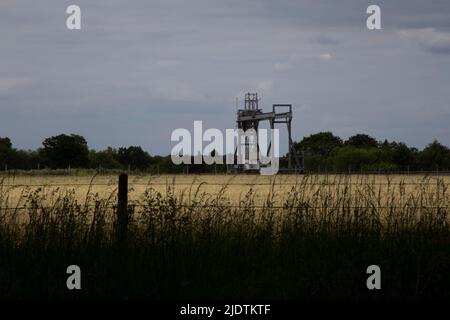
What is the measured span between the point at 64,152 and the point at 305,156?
2996 cm

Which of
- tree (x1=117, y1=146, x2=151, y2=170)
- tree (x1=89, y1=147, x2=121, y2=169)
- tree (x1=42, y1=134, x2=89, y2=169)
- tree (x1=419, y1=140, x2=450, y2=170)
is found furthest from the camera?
tree (x1=117, y1=146, x2=151, y2=170)

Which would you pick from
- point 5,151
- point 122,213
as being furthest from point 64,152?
point 122,213

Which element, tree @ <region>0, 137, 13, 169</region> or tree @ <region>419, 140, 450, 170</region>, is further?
tree @ <region>0, 137, 13, 169</region>

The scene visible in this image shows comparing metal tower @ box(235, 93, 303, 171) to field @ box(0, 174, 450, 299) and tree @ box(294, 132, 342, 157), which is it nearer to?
tree @ box(294, 132, 342, 157)

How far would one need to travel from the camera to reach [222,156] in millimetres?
93438

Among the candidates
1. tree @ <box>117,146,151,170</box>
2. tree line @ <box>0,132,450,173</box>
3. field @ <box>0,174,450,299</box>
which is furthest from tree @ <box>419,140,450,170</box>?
field @ <box>0,174,450,299</box>

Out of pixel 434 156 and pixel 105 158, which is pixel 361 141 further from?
pixel 105 158

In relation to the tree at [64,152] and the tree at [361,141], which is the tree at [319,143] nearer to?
the tree at [361,141]

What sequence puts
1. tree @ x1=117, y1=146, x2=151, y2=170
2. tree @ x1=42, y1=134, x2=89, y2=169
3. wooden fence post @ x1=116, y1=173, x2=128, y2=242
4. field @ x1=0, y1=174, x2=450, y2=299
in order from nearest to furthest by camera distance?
field @ x1=0, y1=174, x2=450, y2=299 → wooden fence post @ x1=116, y1=173, x2=128, y2=242 → tree @ x1=42, y1=134, x2=89, y2=169 → tree @ x1=117, y1=146, x2=151, y2=170

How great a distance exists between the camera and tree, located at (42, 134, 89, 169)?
304 feet

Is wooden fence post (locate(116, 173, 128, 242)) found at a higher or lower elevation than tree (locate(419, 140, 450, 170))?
lower

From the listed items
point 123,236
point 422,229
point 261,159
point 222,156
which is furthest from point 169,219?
point 222,156

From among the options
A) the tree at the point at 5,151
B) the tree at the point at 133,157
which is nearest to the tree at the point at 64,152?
the tree at the point at 5,151

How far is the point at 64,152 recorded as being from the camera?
93500 millimetres
